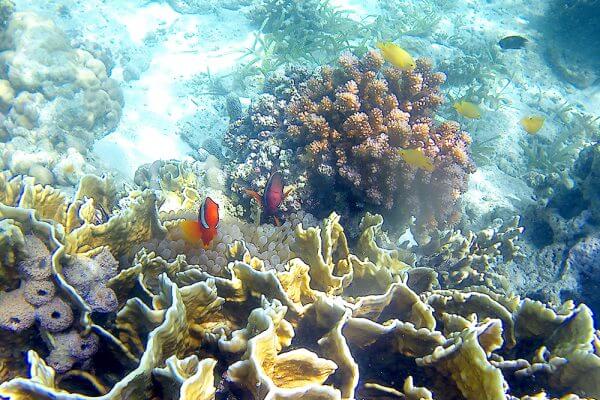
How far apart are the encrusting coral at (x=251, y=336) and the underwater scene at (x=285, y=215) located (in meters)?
0.01

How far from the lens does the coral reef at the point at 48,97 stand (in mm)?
7168

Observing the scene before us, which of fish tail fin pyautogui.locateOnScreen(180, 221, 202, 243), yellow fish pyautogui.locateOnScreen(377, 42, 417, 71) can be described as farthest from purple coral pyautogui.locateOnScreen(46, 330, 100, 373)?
yellow fish pyautogui.locateOnScreen(377, 42, 417, 71)

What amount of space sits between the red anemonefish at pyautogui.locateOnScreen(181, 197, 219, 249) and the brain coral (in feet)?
5.16

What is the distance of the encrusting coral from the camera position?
201 cm

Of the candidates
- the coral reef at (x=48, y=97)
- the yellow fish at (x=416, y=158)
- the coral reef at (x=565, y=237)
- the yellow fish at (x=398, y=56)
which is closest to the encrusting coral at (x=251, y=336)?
the yellow fish at (x=416, y=158)

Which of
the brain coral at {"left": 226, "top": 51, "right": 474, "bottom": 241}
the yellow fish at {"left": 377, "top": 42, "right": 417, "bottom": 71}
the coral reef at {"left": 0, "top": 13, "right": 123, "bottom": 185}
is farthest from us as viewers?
the coral reef at {"left": 0, "top": 13, "right": 123, "bottom": 185}

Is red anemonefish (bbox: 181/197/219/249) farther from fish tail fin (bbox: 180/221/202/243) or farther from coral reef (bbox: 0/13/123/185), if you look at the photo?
coral reef (bbox: 0/13/123/185)

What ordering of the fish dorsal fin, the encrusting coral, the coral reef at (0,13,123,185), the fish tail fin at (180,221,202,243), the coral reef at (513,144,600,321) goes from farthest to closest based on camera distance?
the coral reef at (0,13,123,185) → the coral reef at (513,144,600,321) → the fish tail fin at (180,221,202,243) → the fish dorsal fin → the encrusting coral

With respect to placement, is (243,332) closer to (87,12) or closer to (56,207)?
(56,207)

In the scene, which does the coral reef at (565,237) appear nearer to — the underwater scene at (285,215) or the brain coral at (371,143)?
the underwater scene at (285,215)

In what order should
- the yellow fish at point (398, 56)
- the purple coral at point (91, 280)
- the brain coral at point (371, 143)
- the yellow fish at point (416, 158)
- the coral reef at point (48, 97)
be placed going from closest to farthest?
the purple coral at point (91, 280)
the yellow fish at point (416, 158)
the brain coral at point (371, 143)
the yellow fish at point (398, 56)
the coral reef at point (48, 97)

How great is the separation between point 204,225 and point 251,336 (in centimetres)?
110

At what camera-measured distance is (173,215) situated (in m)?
3.71

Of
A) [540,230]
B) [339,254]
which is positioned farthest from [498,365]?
[540,230]
